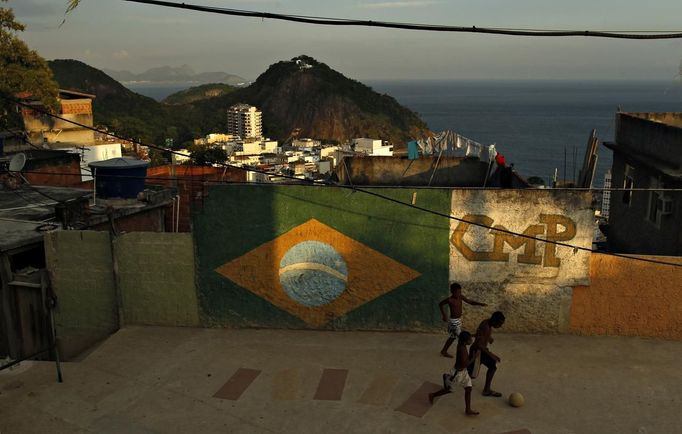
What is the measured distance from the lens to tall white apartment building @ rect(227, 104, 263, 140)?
179 meters

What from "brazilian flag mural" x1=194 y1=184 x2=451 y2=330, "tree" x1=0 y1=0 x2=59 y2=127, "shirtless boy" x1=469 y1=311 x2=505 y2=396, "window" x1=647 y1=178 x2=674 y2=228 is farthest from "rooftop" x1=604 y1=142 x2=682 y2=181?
"tree" x1=0 y1=0 x2=59 y2=127

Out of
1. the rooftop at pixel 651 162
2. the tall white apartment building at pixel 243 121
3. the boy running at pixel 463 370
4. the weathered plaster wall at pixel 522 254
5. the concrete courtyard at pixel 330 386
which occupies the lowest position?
the concrete courtyard at pixel 330 386

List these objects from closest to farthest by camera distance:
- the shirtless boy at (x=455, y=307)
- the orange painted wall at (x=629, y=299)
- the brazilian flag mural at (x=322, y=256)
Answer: the shirtless boy at (x=455, y=307) < the orange painted wall at (x=629, y=299) < the brazilian flag mural at (x=322, y=256)

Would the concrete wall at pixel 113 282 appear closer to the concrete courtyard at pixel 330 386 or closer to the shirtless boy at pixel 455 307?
the concrete courtyard at pixel 330 386

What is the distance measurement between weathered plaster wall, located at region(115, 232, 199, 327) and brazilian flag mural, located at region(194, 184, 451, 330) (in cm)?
30

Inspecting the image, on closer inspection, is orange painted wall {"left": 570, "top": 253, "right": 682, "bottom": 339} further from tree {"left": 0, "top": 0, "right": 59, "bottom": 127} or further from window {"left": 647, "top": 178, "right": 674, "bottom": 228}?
tree {"left": 0, "top": 0, "right": 59, "bottom": 127}

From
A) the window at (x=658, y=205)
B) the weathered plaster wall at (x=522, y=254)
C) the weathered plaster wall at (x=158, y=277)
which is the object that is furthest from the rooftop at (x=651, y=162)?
the weathered plaster wall at (x=158, y=277)

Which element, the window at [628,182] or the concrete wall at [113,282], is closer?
the concrete wall at [113,282]

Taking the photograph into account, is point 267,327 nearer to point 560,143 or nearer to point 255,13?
point 255,13

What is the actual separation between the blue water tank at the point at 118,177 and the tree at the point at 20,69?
25054 millimetres

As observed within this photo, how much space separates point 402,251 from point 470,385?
3422 mm

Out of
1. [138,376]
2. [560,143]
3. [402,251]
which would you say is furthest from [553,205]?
[560,143]

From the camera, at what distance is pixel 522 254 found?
34.8ft

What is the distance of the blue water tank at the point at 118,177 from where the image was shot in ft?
49.1
